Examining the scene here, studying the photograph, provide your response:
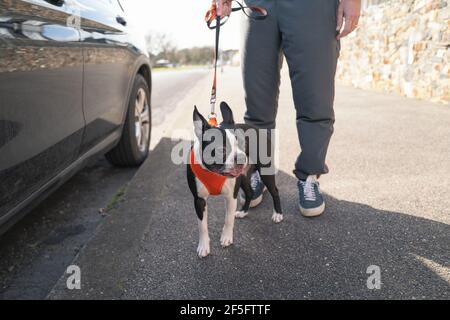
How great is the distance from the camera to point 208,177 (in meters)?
2.15

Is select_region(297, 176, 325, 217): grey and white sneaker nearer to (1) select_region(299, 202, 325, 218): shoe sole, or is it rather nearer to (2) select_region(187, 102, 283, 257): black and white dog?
(1) select_region(299, 202, 325, 218): shoe sole

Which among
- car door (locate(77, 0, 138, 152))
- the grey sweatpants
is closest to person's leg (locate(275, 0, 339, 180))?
the grey sweatpants

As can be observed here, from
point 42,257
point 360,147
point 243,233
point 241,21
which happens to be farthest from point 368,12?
point 42,257

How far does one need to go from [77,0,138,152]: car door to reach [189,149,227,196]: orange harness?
0.94 m

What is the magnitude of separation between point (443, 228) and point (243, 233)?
50.9 inches

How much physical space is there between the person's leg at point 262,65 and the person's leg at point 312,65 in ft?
0.25

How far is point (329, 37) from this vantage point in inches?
99.1

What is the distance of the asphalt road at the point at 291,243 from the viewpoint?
195cm

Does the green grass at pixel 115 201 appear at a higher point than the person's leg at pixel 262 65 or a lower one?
lower

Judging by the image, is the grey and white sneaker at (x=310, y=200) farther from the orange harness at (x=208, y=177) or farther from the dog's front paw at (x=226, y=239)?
the orange harness at (x=208, y=177)

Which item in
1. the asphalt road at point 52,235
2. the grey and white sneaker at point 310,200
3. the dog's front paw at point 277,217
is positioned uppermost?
the grey and white sneaker at point 310,200

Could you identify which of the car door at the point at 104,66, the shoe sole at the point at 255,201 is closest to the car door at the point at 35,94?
the car door at the point at 104,66

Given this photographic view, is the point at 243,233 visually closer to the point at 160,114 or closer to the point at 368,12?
the point at 160,114

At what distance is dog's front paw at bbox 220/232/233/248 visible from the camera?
7.77 ft
